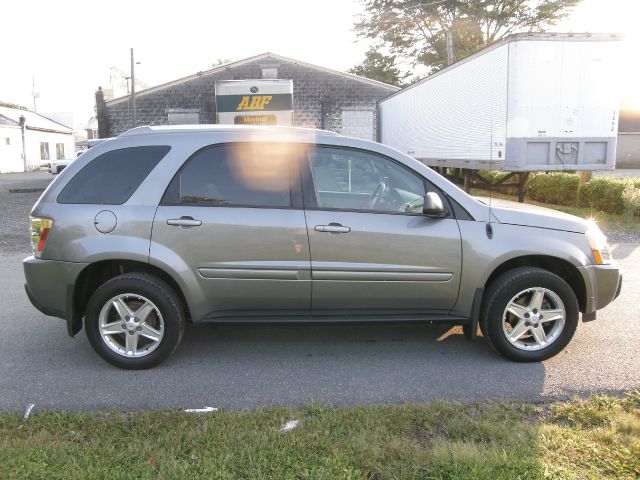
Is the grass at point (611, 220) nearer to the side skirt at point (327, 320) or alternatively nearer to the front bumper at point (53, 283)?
the side skirt at point (327, 320)

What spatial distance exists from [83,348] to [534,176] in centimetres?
1414

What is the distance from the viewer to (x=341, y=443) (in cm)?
297

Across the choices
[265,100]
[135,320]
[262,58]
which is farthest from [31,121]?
[135,320]

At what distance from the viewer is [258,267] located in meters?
4.05

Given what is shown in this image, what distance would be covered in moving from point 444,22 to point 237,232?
32.1 metres

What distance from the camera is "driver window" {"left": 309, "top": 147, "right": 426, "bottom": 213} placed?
13.7 ft

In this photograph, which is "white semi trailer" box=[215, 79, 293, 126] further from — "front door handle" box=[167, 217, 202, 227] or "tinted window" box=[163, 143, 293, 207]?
"front door handle" box=[167, 217, 202, 227]

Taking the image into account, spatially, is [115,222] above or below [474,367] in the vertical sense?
above

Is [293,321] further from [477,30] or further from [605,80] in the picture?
[477,30]

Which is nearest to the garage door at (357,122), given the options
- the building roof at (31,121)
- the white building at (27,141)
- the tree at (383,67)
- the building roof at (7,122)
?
the tree at (383,67)

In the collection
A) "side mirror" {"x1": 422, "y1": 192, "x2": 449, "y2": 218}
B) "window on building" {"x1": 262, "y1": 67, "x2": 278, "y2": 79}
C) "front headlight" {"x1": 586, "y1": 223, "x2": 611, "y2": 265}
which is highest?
"window on building" {"x1": 262, "y1": 67, "x2": 278, "y2": 79}

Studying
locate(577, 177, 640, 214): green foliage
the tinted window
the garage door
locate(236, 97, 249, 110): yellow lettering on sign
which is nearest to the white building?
the garage door

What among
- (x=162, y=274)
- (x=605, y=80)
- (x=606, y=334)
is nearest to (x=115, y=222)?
(x=162, y=274)

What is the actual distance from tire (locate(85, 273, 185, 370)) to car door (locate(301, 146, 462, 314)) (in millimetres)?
1118
